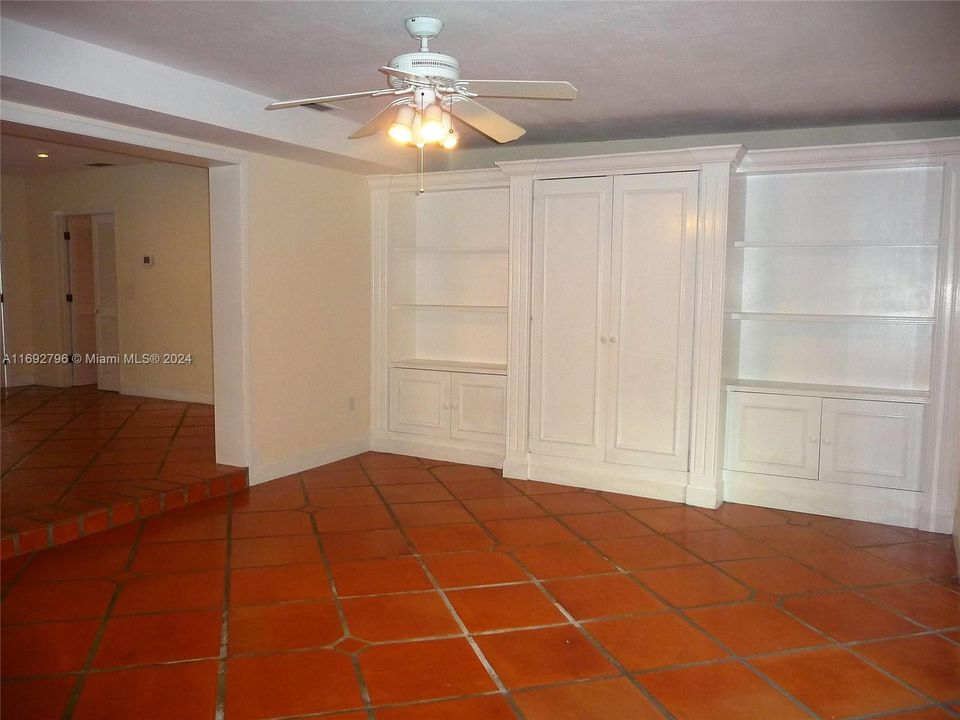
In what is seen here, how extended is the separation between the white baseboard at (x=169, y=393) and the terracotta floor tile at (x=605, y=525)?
14.0 ft

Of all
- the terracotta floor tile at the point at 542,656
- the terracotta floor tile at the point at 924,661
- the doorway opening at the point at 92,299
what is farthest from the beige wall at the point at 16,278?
the terracotta floor tile at the point at 924,661

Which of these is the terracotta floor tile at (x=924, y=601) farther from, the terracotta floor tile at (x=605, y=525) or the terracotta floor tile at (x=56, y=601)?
the terracotta floor tile at (x=56, y=601)

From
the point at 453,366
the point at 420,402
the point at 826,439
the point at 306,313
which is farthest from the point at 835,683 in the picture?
the point at 306,313

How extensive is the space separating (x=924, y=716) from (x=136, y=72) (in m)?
4.20

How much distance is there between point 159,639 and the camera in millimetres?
2855

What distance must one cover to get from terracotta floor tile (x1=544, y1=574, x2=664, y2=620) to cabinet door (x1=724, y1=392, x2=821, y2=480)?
1599 millimetres

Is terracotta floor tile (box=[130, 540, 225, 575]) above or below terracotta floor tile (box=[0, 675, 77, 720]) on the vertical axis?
above

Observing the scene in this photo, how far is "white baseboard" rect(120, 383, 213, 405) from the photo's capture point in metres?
7.26

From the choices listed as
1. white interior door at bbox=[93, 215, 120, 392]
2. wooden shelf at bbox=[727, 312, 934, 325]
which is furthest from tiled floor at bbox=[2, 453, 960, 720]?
white interior door at bbox=[93, 215, 120, 392]

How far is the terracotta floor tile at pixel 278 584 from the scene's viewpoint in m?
3.24

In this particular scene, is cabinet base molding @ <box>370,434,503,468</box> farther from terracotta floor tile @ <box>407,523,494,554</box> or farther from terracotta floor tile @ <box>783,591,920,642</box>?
terracotta floor tile @ <box>783,591,920,642</box>

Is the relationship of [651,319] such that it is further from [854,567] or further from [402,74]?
[402,74]

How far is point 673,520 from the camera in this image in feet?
14.4

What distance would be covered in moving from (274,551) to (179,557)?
1.49ft
